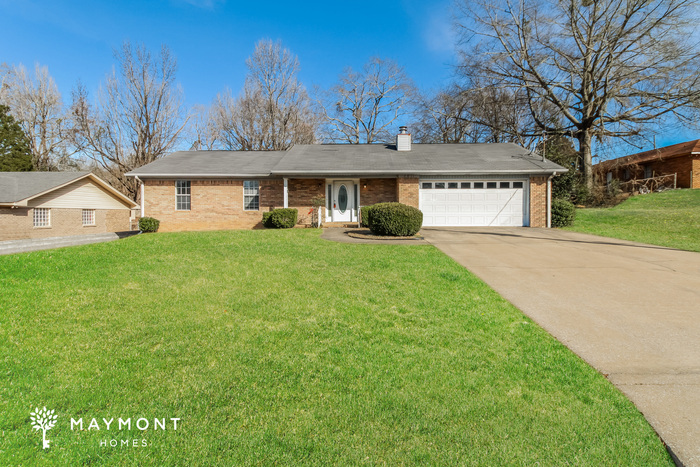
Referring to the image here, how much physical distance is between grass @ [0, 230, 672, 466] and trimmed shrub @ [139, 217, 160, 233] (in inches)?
424

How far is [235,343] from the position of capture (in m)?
3.62

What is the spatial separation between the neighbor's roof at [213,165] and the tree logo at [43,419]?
1449 cm

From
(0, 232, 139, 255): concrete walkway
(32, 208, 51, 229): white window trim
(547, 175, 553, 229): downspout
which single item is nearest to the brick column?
(547, 175, 553, 229): downspout

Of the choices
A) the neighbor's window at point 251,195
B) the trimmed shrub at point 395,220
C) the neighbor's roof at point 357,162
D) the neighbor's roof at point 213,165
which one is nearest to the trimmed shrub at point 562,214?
the neighbor's roof at point 357,162

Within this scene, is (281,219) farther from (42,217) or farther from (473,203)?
(42,217)

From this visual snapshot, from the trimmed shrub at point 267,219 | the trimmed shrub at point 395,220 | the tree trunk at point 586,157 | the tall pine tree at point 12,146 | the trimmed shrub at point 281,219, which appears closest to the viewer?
→ the trimmed shrub at point 395,220

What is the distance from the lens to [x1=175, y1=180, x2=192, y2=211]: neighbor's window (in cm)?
1667

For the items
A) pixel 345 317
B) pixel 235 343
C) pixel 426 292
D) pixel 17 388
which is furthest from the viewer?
pixel 426 292

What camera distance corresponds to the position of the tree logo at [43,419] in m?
2.36

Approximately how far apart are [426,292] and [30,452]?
14.9 feet

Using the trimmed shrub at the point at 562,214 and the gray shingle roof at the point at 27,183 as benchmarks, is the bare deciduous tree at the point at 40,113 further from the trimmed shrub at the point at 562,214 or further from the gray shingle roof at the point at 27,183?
the trimmed shrub at the point at 562,214

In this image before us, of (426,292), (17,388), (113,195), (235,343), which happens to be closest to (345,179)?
(426,292)

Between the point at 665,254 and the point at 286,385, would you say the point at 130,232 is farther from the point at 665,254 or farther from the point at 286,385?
→ the point at 665,254

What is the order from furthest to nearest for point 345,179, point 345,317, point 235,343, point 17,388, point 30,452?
point 345,179, point 345,317, point 235,343, point 17,388, point 30,452
